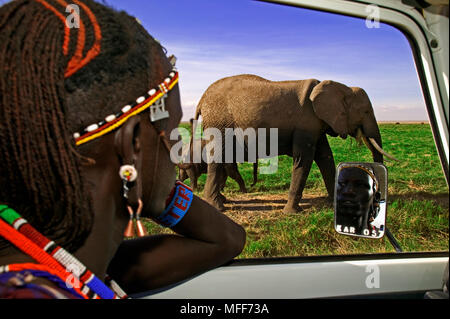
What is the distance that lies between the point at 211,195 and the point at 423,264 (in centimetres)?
344

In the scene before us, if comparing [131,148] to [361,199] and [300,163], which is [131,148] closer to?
[361,199]

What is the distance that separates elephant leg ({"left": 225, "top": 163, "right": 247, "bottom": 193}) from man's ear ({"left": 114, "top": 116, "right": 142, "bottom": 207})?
381 centimetres

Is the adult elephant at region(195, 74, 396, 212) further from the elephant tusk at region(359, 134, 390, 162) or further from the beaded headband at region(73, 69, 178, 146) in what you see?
the beaded headband at region(73, 69, 178, 146)

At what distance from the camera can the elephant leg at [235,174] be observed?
479 cm

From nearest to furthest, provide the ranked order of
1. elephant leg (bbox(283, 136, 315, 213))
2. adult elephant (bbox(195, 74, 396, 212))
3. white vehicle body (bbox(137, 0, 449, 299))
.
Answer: white vehicle body (bbox(137, 0, 449, 299)) → elephant leg (bbox(283, 136, 315, 213)) → adult elephant (bbox(195, 74, 396, 212))

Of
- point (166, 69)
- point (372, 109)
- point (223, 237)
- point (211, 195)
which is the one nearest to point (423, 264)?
point (223, 237)

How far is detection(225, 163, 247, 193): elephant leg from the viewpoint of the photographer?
4.79m

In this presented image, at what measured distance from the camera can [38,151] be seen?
2.55 ft

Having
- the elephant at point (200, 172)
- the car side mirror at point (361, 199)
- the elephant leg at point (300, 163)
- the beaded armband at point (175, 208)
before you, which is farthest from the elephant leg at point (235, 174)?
the beaded armband at point (175, 208)

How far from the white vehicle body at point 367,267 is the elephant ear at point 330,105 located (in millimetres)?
3677

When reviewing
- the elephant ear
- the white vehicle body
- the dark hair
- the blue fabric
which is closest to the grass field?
the white vehicle body

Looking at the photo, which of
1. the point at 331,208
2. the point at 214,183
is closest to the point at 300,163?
the point at 214,183

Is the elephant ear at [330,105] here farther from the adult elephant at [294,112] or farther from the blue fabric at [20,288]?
the blue fabric at [20,288]

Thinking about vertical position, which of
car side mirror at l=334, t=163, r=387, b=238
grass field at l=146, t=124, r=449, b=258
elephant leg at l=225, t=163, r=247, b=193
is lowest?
grass field at l=146, t=124, r=449, b=258
